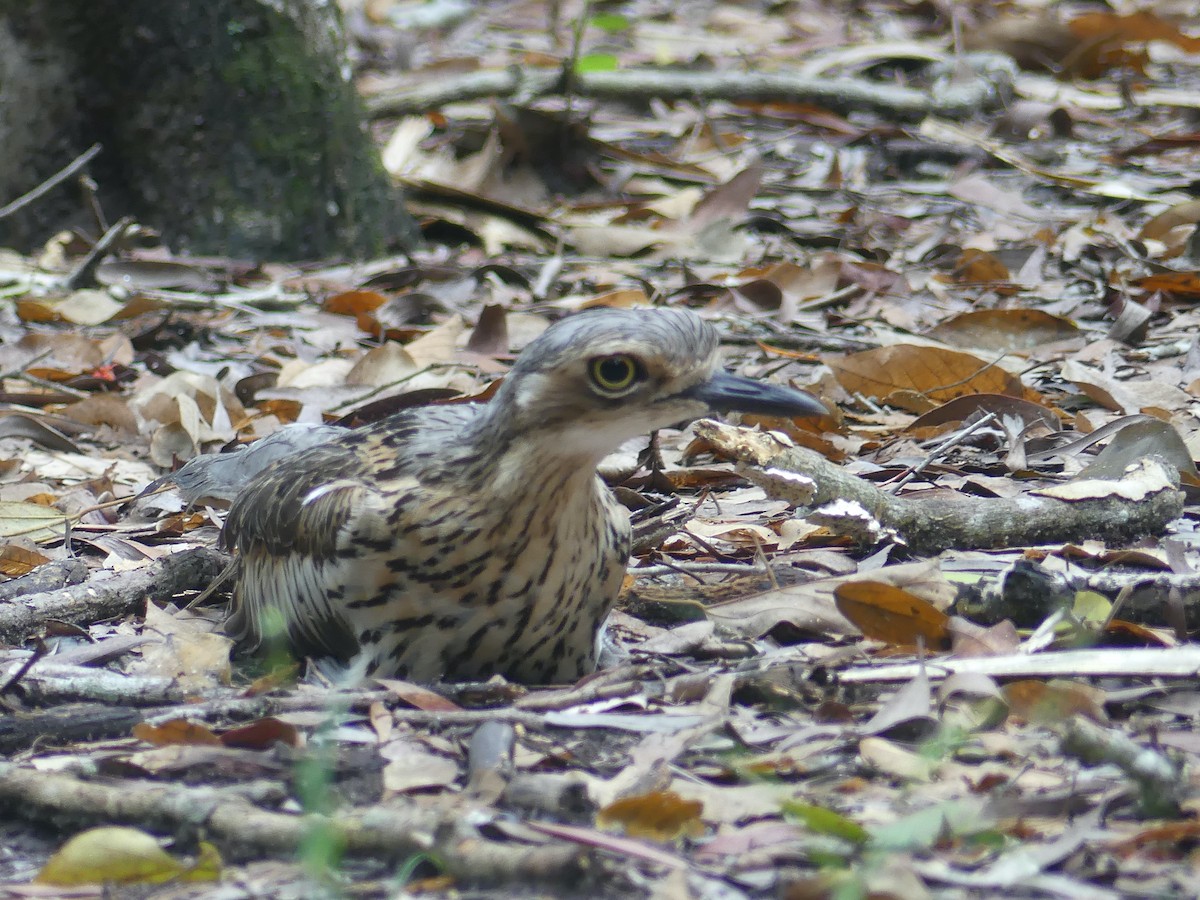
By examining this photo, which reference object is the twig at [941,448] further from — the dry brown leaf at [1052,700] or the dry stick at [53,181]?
the dry stick at [53,181]

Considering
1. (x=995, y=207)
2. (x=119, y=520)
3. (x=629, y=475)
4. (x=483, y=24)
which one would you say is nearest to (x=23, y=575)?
(x=119, y=520)

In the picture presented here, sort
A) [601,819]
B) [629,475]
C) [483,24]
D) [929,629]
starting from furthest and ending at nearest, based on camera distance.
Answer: [483,24] < [629,475] < [929,629] < [601,819]

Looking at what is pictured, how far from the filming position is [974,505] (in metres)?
3.63

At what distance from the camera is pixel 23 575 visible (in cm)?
402

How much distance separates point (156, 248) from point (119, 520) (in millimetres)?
2699

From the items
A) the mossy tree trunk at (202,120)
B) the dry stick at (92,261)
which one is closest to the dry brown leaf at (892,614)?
the dry stick at (92,261)

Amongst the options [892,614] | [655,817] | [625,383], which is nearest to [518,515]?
[625,383]

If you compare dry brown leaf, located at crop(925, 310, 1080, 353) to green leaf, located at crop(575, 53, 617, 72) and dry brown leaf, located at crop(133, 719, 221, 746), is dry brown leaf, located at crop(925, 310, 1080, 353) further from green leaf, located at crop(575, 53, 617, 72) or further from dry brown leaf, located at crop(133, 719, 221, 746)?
green leaf, located at crop(575, 53, 617, 72)

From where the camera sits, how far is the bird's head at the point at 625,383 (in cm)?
302

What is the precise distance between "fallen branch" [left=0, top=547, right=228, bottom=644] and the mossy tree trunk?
309 cm

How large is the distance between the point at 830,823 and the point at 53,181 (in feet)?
17.2

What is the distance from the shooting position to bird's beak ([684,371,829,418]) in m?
3.06

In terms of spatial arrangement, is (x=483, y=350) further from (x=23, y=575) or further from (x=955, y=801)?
(x=955, y=801)

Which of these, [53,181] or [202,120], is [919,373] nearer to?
[202,120]
